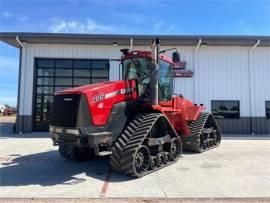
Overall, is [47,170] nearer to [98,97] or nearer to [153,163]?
[98,97]

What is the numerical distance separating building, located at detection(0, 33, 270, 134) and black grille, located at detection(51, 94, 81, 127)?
10.5 meters

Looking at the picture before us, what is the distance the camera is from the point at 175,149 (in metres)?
9.58

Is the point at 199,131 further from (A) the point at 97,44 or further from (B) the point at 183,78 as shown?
(A) the point at 97,44

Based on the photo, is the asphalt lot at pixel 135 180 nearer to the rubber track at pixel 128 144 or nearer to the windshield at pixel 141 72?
the rubber track at pixel 128 144

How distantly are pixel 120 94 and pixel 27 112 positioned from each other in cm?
1112

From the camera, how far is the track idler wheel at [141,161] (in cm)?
747

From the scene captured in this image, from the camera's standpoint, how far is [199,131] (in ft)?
37.2

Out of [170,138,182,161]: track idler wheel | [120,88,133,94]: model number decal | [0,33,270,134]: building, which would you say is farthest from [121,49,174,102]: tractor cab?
[0,33,270,134]: building

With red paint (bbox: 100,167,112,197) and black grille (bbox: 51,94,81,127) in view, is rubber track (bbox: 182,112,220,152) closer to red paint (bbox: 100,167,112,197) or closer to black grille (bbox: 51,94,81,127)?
red paint (bbox: 100,167,112,197)

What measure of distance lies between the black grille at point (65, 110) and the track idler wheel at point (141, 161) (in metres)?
1.73

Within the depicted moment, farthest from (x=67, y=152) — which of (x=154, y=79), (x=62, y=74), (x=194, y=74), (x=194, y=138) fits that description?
(x=194, y=74)

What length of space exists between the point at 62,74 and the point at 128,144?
475 inches

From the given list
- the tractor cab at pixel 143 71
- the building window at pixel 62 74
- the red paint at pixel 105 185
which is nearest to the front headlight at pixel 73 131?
the red paint at pixel 105 185

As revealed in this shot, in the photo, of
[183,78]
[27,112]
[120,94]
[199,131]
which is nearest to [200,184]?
[120,94]
